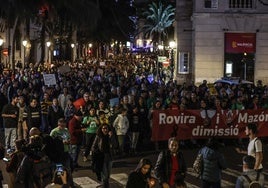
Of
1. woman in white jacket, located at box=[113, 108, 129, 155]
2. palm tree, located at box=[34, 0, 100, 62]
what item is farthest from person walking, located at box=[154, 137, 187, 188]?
palm tree, located at box=[34, 0, 100, 62]

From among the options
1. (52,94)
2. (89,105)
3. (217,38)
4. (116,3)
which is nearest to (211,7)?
(217,38)

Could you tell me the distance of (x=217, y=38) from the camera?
36.7 meters

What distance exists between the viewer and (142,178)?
822cm

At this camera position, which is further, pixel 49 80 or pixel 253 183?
pixel 49 80

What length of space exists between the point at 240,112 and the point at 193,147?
1.74m

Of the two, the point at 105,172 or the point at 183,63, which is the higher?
the point at 183,63

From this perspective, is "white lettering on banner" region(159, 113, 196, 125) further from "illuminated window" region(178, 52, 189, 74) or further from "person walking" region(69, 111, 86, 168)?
"illuminated window" region(178, 52, 189, 74)

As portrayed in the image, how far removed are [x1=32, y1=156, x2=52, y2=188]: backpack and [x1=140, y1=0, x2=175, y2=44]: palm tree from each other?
80803 mm

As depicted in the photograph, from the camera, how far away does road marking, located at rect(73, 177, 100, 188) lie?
12.6 m

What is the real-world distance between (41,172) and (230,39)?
28.8 meters

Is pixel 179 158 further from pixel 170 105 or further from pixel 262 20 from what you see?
pixel 262 20

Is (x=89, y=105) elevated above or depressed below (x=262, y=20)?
below

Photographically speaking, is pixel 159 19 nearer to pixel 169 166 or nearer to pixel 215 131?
pixel 215 131

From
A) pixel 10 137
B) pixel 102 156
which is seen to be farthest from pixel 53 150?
pixel 10 137
